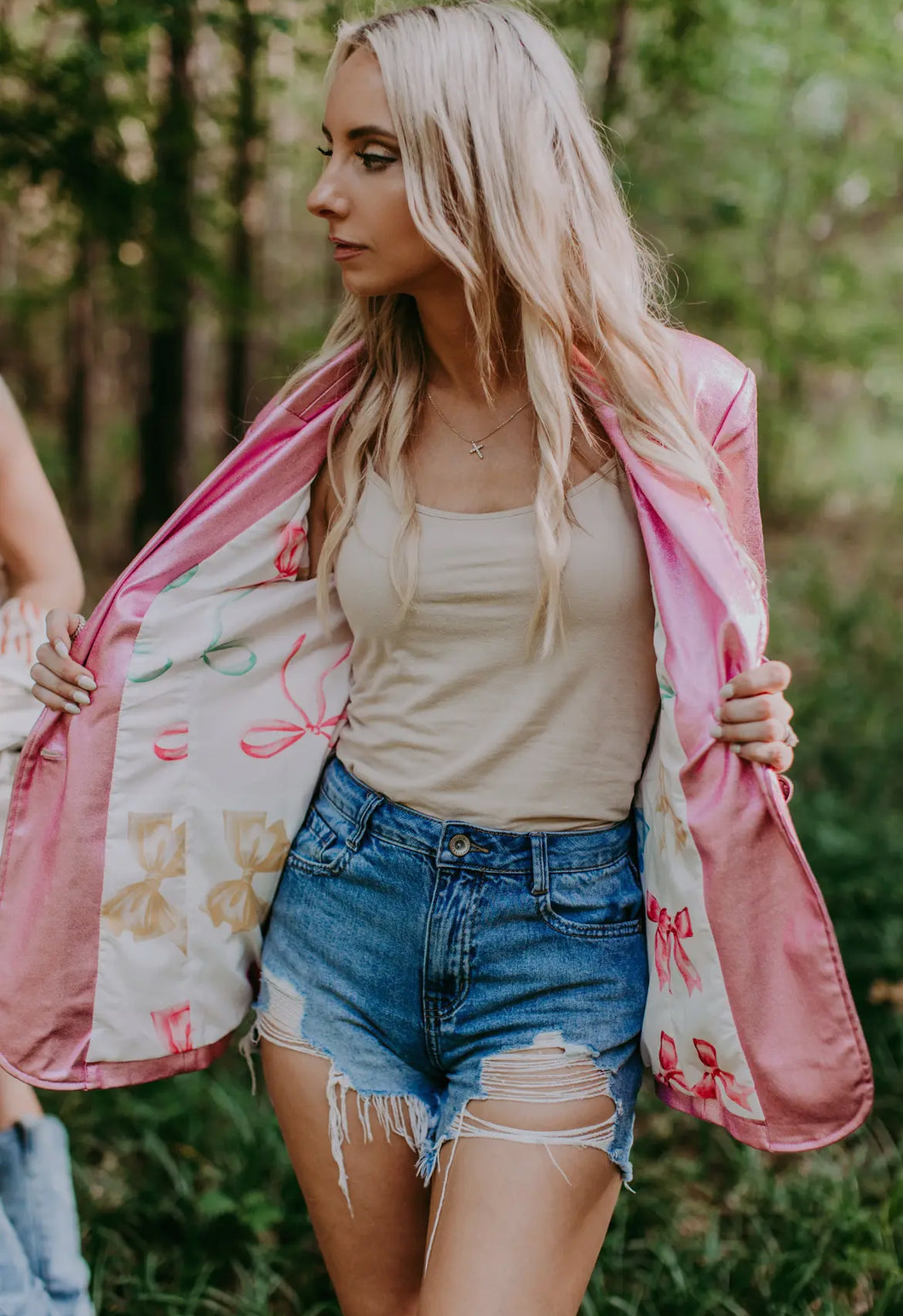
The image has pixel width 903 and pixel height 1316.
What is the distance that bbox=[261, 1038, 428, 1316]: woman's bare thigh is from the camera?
193 cm

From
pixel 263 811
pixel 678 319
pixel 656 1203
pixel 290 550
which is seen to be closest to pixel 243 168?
pixel 678 319

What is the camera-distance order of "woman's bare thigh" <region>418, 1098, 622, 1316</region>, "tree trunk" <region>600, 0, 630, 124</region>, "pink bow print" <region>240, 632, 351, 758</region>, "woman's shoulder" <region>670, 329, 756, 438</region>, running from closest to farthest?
1. "woman's bare thigh" <region>418, 1098, 622, 1316</region>
2. "woman's shoulder" <region>670, 329, 756, 438</region>
3. "pink bow print" <region>240, 632, 351, 758</region>
4. "tree trunk" <region>600, 0, 630, 124</region>

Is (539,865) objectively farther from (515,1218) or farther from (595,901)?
(515,1218)

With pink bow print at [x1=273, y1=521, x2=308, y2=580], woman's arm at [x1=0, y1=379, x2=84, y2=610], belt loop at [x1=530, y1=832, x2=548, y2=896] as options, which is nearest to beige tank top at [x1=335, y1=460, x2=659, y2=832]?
belt loop at [x1=530, y1=832, x2=548, y2=896]

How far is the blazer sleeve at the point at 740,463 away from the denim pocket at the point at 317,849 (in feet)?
2.74

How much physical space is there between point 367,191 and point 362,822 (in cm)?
102

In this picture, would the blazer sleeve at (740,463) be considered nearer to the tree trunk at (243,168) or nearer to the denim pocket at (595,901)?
the denim pocket at (595,901)

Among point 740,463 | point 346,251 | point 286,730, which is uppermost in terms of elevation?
point 346,251

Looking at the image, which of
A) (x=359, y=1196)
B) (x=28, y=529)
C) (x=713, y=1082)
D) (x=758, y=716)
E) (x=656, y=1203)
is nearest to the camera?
(x=758, y=716)

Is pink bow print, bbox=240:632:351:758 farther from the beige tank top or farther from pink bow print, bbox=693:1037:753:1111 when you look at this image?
pink bow print, bbox=693:1037:753:1111

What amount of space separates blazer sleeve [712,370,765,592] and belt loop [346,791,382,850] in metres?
0.73

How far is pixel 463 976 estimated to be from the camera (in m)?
1.85

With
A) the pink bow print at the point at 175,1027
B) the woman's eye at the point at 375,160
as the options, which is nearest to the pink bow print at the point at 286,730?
the pink bow print at the point at 175,1027

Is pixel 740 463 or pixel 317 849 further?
pixel 317 849
